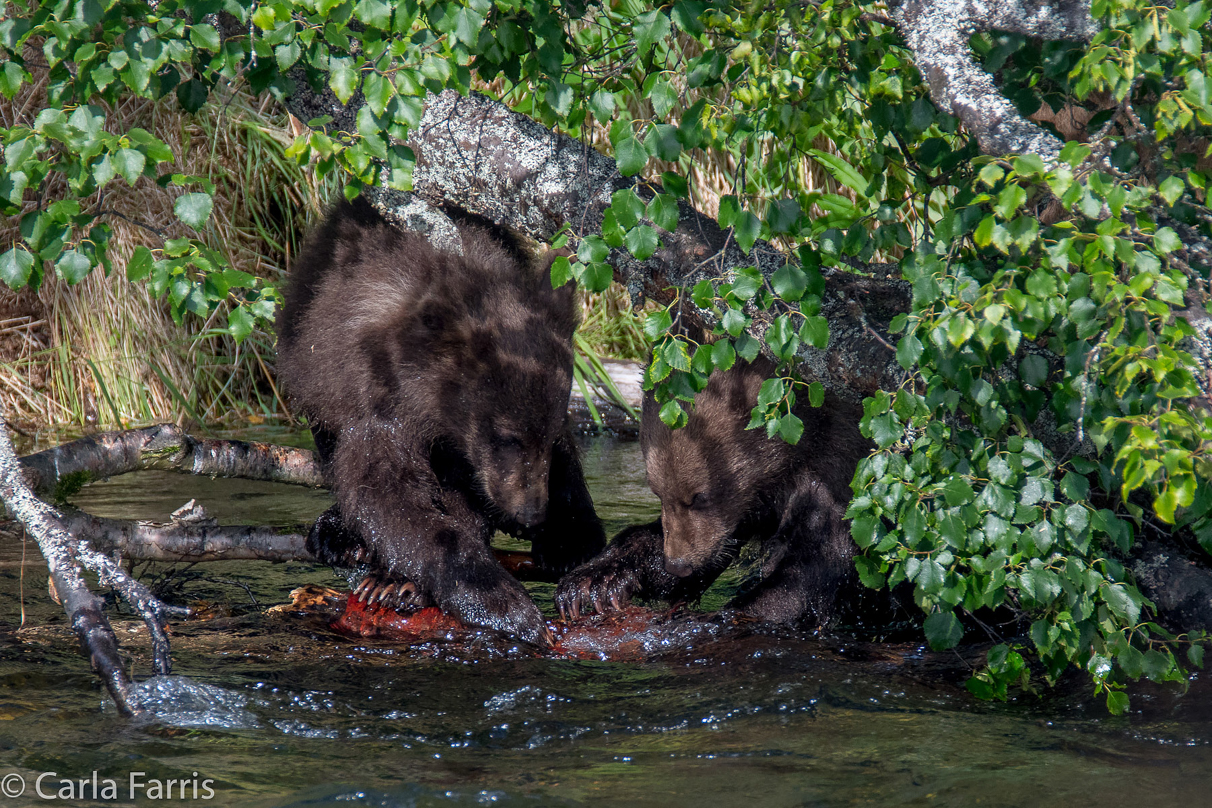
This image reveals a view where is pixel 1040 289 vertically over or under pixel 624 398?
over

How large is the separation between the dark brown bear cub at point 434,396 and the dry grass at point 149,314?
393 cm

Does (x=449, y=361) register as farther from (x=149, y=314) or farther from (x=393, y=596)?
(x=149, y=314)

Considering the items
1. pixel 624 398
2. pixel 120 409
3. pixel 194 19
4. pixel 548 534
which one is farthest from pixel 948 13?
pixel 120 409

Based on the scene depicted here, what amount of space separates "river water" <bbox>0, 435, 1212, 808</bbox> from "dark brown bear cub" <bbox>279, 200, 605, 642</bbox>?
17.8 inches

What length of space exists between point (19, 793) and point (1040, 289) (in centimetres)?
261

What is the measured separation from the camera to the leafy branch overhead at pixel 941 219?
2455mm

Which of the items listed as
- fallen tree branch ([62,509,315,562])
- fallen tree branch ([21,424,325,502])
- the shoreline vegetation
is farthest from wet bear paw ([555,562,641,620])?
the shoreline vegetation

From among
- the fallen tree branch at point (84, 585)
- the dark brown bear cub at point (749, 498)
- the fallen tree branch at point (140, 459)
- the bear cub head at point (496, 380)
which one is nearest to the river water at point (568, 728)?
the fallen tree branch at point (84, 585)

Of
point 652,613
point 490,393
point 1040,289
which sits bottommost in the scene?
point 652,613

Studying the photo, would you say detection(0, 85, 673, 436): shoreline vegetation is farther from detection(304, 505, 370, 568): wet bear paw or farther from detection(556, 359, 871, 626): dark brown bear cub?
detection(556, 359, 871, 626): dark brown bear cub

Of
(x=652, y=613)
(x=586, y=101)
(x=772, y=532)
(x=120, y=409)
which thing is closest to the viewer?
(x=586, y=101)

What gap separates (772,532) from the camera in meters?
4.95

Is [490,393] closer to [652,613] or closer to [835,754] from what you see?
[652,613]

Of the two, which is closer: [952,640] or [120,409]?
[952,640]
